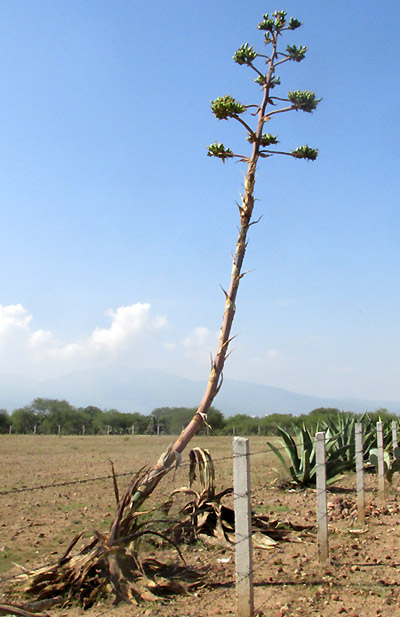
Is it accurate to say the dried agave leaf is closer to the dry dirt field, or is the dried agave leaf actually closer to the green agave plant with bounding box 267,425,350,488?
the dry dirt field

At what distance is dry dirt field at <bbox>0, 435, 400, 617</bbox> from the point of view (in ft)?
15.4

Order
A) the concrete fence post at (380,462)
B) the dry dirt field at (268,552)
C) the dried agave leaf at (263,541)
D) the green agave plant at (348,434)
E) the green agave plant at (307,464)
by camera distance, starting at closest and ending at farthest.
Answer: the dry dirt field at (268,552), the dried agave leaf at (263,541), the concrete fence post at (380,462), the green agave plant at (307,464), the green agave plant at (348,434)

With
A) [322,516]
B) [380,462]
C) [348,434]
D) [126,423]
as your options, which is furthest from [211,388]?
[126,423]

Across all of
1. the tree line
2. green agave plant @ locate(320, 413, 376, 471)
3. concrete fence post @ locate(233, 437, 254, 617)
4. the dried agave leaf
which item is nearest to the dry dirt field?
the dried agave leaf

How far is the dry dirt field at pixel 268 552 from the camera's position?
4.71 metres

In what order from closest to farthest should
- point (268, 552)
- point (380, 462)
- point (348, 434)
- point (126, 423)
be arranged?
point (268, 552) < point (380, 462) < point (348, 434) < point (126, 423)

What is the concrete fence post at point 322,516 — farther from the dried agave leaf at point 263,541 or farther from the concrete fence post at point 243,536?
the concrete fence post at point 243,536

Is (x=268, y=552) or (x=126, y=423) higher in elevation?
(x=126, y=423)

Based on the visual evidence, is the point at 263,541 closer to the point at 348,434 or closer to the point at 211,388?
the point at 211,388

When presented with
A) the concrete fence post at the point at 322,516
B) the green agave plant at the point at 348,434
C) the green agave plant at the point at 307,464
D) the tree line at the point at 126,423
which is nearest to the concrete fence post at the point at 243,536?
the concrete fence post at the point at 322,516

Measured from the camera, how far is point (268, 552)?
6.21m

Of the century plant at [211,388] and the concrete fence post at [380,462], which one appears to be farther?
the concrete fence post at [380,462]

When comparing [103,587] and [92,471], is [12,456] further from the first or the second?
[103,587]

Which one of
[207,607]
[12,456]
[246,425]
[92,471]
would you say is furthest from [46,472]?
[246,425]
